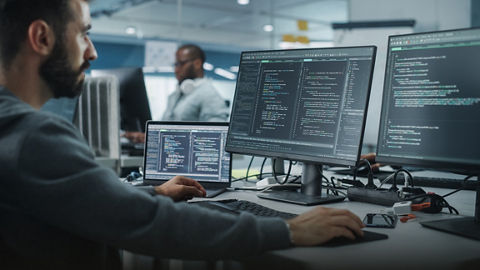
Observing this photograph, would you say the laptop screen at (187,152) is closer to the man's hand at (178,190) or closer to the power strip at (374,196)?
the man's hand at (178,190)

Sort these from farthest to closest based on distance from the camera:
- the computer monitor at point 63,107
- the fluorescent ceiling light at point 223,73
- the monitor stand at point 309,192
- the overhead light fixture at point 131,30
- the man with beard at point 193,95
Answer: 1. the fluorescent ceiling light at point 223,73
2. the overhead light fixture at point 131,30
3. the man with beard at point 193,95
4. the computer monitor at point 63,107
5. the monitor stand at point 309,192

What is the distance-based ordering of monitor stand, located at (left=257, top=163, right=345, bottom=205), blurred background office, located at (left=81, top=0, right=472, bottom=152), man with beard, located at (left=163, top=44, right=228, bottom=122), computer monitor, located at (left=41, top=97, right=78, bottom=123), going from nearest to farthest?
monitor stand, located at (left=257, top=163, right=345, bottom=205) < computer monitor, located at (left=41, top=97, right=78, bottom=123) < man with beard, located at (left=163, top=44, right=228, bottom=122) < blurred background office, located at (left=81, top=0, right=472, bottom=152)

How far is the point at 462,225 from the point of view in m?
1.08

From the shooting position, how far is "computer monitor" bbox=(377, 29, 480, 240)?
3.55 ft

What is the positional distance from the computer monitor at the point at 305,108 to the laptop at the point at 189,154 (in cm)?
8

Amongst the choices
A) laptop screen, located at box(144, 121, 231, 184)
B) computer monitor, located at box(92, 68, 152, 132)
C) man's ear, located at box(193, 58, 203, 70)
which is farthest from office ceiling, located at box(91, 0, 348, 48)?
laptop screen, located at box(144, 121, 231, 184)

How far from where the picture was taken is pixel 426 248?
3.07 feet

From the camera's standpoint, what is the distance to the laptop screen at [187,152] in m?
1.65

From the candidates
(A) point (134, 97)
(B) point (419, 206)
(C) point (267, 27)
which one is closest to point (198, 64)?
(A) point (134, 97)

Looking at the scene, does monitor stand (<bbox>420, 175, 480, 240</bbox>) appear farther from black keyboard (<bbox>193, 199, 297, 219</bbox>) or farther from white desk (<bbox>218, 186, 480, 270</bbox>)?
black keyboard (<bbox>193, 199, 297, 219</bbox>)

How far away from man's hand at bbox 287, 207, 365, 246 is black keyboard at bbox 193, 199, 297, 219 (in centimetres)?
18

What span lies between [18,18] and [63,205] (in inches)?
15.3

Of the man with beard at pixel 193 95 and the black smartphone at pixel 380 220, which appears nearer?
the black smartphone at pixel 380 220

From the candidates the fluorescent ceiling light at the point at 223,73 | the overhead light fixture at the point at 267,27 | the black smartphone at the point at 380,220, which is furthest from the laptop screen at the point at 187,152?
the fluorescent ceiling light at the point at 223,73
